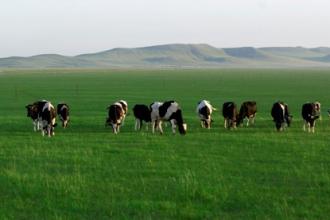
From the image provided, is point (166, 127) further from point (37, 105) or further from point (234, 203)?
point (234, 203)

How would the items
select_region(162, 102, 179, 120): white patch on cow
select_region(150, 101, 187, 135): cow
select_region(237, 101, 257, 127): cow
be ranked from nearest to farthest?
select_region(150, 101, 187, 135): cow
select_region(162, 102, 179, 120): white patch on cow
select_region(237, 101, 257, 127): cow

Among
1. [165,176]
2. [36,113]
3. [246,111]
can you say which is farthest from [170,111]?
[165,176]

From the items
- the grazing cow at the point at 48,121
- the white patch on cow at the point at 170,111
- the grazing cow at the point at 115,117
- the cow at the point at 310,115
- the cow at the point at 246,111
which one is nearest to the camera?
the grazing cow at the point at 48,121

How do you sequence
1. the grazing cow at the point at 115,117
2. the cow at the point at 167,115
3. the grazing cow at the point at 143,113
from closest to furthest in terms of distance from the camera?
1. the cow at the point at 167,115
2. the grazing cow at the point at 115,117
3. the grazing cow at the point at 143,113

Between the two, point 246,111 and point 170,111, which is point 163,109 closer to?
point 170,111

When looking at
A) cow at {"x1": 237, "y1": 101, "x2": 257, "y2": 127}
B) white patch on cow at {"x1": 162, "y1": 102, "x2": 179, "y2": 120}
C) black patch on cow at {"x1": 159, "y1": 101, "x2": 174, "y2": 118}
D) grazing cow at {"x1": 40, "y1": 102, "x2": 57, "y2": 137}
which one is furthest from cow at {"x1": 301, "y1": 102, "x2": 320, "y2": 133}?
grazing cow at {"x1": 40, "y1": 102, "x2": 57, "y2": 137}

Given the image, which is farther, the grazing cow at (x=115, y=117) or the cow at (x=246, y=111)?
the cow at (x=246, y=111)

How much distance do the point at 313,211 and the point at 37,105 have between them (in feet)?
56.3

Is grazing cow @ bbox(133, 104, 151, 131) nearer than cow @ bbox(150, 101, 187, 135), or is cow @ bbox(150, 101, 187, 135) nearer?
cow @ bbox(150, 101, 187, 135)

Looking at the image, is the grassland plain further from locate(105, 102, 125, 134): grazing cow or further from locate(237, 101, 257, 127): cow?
locate(237, 101, 257, 127): cow

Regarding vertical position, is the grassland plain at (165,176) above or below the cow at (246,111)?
below

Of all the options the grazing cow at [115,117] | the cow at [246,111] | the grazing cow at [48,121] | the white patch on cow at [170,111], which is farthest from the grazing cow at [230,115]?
the grazing cow at [48,121]

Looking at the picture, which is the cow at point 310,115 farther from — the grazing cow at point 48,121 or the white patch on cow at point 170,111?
the grazing cow at point 48,121

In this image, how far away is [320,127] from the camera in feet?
87.4
